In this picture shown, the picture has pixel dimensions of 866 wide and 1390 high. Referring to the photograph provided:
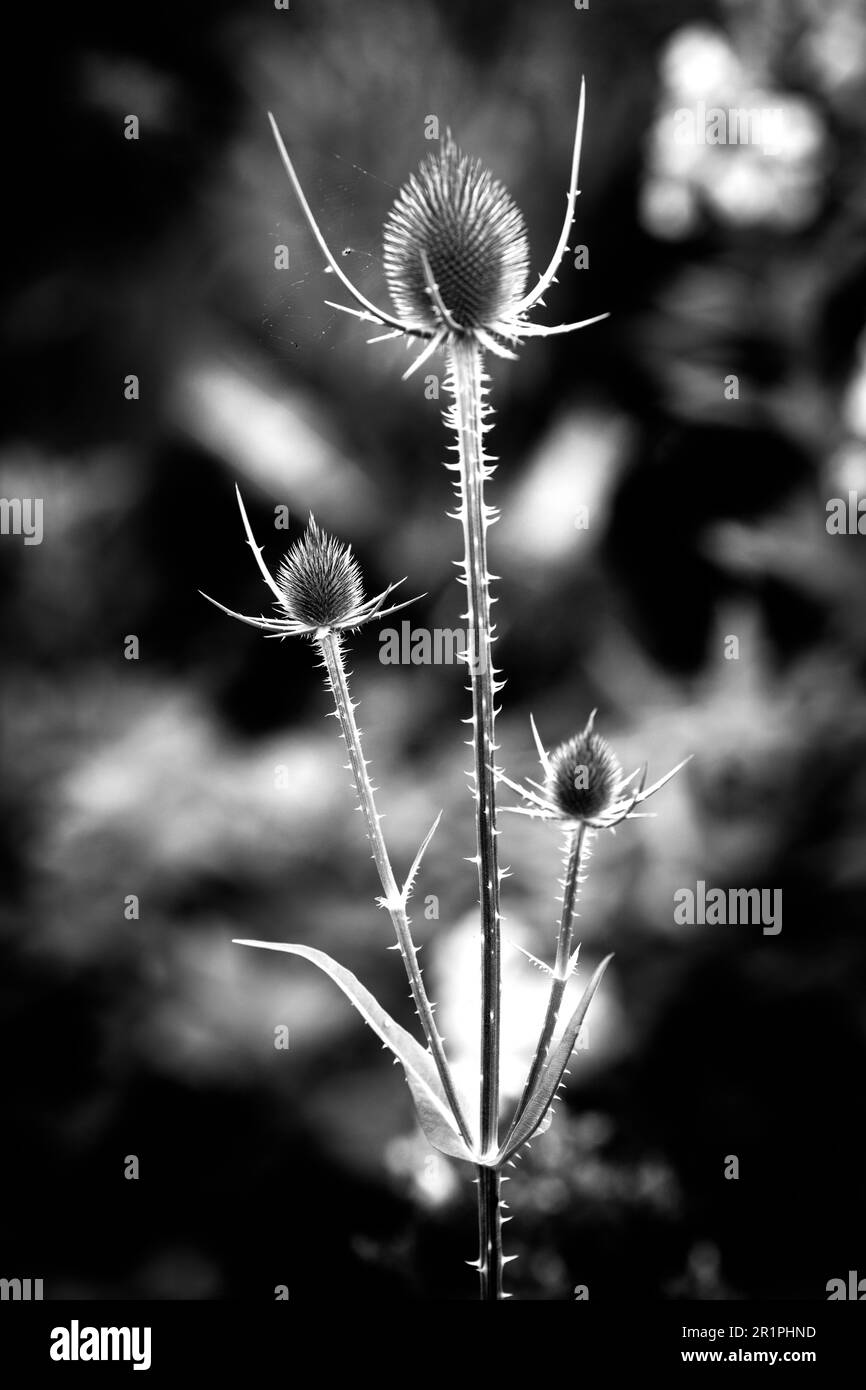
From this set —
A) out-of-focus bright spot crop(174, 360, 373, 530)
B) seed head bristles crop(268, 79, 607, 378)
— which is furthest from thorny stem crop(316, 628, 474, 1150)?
out-of-focus bright spot crop(174, 360, 373, 530)

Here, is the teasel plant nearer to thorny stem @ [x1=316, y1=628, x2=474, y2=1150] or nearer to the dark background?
thorny stem @ [x1=316, y1=628, x2=474, y2=1150]

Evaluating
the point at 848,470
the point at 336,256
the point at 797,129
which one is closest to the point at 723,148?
the point at 797,129

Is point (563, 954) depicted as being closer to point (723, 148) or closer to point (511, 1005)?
point (511, 1005)

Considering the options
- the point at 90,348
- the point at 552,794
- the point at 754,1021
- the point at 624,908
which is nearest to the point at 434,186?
the point at 552,794

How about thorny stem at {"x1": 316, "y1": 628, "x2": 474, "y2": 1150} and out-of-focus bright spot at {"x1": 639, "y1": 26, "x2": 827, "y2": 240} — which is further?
out-of-focus bright spot at {"x1": 639, "y1": 26, "x2": 827, "y2": 240}

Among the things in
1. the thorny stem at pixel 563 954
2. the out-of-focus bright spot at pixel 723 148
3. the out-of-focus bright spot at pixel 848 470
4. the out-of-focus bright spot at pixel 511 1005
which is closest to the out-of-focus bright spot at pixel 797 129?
the out-of-focus bright spot at pixel 723 148

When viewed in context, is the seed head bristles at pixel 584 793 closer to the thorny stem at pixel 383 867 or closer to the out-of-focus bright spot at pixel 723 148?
the thorny stem at pixel 383 867

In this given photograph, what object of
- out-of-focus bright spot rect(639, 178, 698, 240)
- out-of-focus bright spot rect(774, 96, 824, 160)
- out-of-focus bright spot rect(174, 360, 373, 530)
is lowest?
out-of-focus bright spot rect(174, 360, 373, 530)
